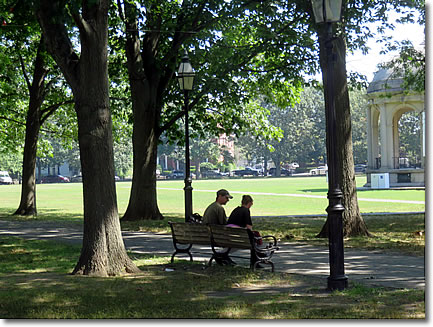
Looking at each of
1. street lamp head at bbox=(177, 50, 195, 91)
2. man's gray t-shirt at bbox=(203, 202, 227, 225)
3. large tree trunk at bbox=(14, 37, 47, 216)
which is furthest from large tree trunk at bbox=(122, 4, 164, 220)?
man's gray t-shirt at bbox=(203, 202, 227, 225)

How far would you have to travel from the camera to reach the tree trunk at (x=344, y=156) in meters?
15.7

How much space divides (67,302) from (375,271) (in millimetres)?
4895

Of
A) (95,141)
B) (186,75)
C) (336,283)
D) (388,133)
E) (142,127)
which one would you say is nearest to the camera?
(336,283)

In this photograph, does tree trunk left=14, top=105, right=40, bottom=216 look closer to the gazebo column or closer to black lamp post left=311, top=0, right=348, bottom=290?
black lamp post left=311, top=0, right=348, bottom=290

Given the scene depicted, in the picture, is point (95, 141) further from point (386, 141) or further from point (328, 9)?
point (386, 141)

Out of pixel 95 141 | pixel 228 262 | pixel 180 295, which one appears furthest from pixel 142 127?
pixel 180 295

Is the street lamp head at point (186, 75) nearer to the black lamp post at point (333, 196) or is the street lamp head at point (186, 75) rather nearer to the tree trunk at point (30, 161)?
the black lamp post at point (333, 196)

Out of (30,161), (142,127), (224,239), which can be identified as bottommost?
(224,239)

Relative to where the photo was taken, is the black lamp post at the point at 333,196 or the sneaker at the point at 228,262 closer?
the black lamp post at the point at 333,196

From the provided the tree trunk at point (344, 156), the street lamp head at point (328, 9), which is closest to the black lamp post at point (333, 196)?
the street lamp head at point (328, 9)

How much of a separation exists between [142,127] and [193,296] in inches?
560

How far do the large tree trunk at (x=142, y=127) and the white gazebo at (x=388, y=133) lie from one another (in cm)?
2548

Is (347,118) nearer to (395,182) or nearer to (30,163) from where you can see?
(30,163)

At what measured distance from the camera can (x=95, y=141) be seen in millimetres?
10156
